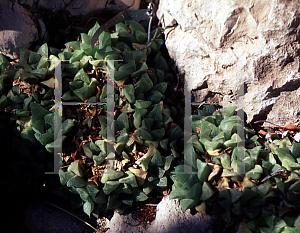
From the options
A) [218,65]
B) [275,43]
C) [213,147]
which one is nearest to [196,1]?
[218,65]

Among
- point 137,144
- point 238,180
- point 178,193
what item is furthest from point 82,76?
point 238,180

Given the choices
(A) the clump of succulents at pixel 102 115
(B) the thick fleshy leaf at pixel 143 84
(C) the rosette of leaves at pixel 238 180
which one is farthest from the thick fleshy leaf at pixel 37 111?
(C) the rosette of leaves at pixel 238 180

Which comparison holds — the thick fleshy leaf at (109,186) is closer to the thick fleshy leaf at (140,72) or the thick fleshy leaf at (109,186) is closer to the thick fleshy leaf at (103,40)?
the thick fleshy leaf at (140,72)

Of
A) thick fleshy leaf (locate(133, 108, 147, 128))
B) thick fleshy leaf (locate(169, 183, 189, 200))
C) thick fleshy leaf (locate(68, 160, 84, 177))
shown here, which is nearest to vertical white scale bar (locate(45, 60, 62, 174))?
thick fleshy leaf (locate(68, 160, 84, 177))

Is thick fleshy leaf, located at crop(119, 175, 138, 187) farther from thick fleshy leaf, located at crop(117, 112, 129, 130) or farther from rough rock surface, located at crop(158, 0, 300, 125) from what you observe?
rough rock surface, located at crop(158, 0, 300, 125)

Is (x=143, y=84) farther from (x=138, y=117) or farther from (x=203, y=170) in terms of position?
(x=203, y=170)
